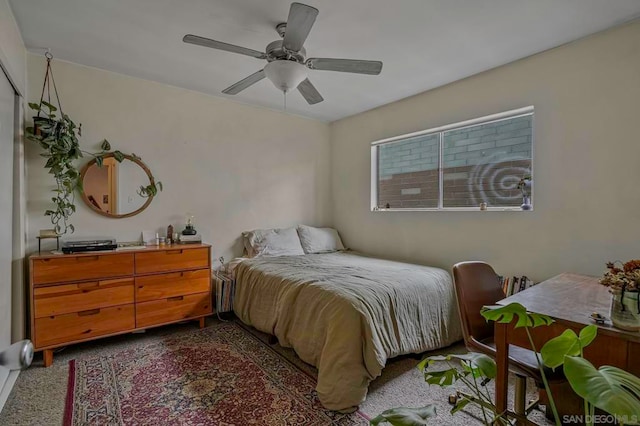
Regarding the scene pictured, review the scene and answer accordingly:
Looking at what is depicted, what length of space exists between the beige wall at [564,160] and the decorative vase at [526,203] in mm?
69

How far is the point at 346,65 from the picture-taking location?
211 centimetres

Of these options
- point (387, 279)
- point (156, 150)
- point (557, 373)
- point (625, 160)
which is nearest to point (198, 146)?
point (156, 150)

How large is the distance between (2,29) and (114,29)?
61 centimetres

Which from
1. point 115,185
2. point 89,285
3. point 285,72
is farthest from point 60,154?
point 285,72

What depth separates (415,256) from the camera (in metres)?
3.54

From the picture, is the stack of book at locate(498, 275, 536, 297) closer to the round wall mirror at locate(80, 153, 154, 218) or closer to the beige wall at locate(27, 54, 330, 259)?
the beige wall at locate(27, 54, 330, 259)

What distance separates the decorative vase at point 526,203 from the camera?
2699 millimetres

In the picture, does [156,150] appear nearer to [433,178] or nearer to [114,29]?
[114,29]

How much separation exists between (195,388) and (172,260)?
1.22m

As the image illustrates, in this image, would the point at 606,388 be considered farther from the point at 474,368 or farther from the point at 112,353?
the point at 112,353

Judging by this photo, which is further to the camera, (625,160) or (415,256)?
(415,256)

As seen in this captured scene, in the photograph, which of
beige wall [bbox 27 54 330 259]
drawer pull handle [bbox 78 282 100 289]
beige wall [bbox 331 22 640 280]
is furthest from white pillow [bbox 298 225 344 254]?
drawer pull handle [bbox 78 282 100 289]

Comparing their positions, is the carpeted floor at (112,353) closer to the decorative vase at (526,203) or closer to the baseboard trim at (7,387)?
the baseboard trim at (7,387)

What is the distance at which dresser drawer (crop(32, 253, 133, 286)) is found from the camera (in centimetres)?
233
